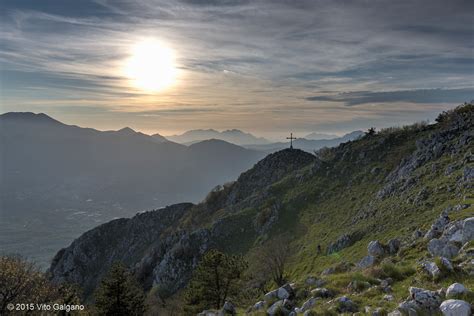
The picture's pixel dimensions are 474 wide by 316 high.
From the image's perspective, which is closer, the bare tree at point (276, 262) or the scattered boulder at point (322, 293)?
the scattered boulder at point (322, 293)

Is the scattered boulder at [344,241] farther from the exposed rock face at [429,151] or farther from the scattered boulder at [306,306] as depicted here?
the scattered boulder at [306,306]

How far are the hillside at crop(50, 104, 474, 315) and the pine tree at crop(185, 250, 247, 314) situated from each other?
2410 mm

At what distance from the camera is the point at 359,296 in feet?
→ 52.4

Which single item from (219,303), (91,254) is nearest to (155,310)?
(219,303)

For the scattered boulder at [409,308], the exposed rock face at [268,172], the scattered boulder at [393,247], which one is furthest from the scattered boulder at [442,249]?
the exposed rock face at [268,172]

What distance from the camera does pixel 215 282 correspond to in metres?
37.1

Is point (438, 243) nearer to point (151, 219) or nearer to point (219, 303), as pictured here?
point (219, 303)

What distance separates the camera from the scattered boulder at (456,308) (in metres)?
10.6

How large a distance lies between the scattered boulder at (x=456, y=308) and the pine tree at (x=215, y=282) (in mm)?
28226

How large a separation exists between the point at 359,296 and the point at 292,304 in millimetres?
4085

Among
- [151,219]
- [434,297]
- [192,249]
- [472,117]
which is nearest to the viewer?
[434,297]

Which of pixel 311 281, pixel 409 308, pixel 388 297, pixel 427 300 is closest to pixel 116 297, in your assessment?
pixel 311 281

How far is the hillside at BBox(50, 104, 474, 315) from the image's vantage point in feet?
57.0

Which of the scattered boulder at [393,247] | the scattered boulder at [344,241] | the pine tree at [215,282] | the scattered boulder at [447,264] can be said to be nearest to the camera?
the scattered boulder at [447,264]
